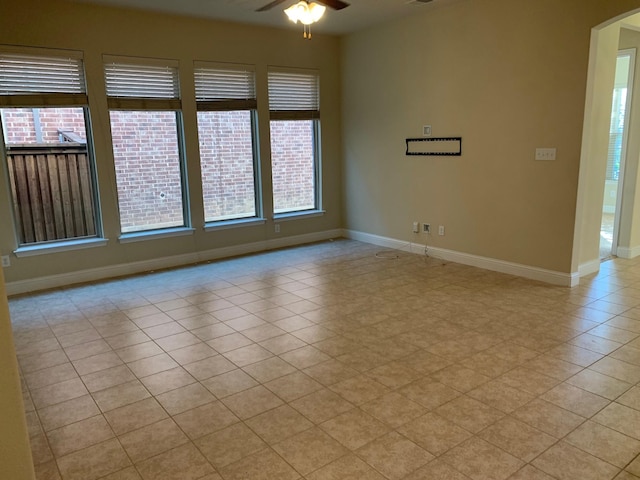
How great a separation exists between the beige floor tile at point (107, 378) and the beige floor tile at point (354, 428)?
4.51 feet

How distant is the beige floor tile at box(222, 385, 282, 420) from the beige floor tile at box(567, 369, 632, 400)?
1763 millimetres

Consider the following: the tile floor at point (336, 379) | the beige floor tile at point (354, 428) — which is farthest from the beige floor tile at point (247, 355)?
the beige floor tile at point (354, 428)

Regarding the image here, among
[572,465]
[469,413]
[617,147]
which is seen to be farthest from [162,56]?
[617,147]

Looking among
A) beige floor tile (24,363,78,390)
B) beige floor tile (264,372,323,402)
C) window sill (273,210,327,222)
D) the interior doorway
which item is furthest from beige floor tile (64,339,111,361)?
the interior doorway

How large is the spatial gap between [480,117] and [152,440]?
4.32 m

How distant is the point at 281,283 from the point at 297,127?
2.56 meters

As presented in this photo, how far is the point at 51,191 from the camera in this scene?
16.4ft

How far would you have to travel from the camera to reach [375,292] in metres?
4.61

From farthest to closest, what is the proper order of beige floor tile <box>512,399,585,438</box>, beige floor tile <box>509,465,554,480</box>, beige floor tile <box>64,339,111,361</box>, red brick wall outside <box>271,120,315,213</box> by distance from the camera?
red brick wall outside <box>271,120,315,213</box>, beige floor tile <box>64,339,111,361</box>, beige floor tile <box>512,399,585,438</box>, beige floor tile <box>509,465,554,480</box>

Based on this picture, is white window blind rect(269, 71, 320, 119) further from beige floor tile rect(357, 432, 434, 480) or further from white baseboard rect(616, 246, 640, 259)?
beige floor tile rect(357, 432, 434, 480)

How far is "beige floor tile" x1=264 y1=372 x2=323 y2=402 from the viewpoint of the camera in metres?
2.79

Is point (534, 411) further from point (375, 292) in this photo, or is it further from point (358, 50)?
point (358, 50)

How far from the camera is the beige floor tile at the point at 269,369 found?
3.02 metres

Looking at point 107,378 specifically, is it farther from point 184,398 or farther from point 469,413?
point 469,413
